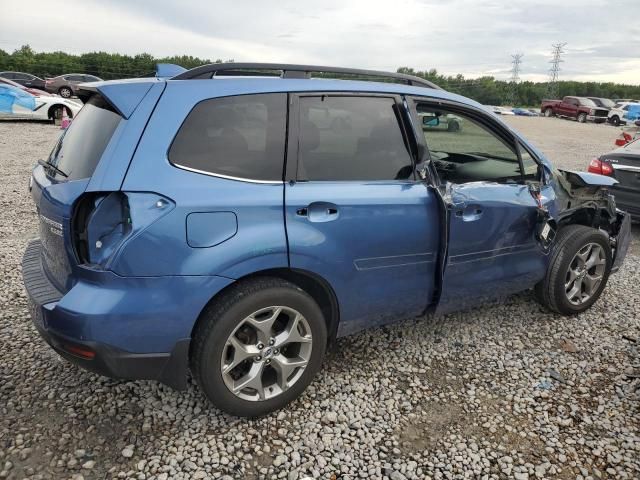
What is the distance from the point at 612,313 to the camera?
13.5 feet

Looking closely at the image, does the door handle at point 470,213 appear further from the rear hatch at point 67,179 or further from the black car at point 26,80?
the black car at point 26,80

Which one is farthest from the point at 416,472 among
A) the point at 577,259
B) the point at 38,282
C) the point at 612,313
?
the point at 612,313

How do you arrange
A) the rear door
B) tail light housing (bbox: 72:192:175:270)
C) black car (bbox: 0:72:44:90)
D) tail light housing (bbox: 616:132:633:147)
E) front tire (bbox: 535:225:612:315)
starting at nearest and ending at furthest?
tail light housing (bbox: 72:192:175:270) → the rear door → front tire (bbox: 535:225:612:315) → tail light housing (bbox: 616:132:633:147) → black car (bbox: 0:72:44:90)

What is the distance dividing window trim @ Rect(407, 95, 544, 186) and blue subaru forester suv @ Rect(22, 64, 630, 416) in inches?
0.5

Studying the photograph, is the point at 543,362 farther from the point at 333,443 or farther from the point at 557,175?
the point at 333,443

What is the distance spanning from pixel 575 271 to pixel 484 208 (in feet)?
4.26

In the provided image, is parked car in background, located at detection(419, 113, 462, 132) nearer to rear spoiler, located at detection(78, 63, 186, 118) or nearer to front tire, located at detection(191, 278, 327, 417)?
front tire, located at detection(191, 278, 327, 417)

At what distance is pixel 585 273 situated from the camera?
3.99 m

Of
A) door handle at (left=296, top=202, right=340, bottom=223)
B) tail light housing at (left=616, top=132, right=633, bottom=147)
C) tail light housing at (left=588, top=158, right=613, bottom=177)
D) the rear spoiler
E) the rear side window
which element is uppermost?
the rear spoiler

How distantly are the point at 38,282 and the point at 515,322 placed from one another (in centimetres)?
324

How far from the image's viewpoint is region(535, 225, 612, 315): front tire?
381 centimetres

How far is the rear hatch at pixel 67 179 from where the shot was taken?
2.31 metres

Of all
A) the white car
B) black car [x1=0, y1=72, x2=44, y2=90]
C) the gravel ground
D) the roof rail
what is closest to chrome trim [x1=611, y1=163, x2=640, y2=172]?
the gravel ground

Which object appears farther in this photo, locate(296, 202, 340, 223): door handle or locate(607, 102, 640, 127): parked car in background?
locate(607, 102, 640, 127): parked car in background
